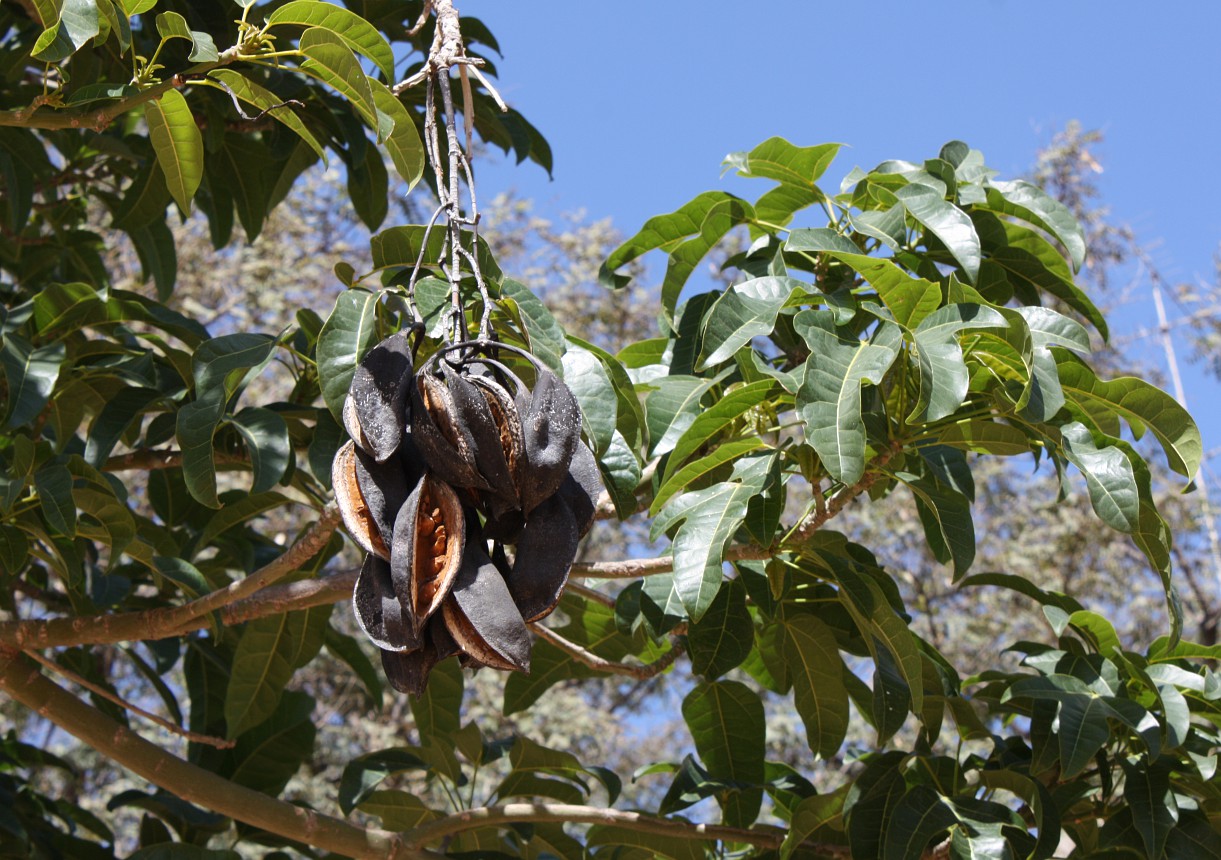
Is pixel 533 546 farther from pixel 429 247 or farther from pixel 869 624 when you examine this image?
pixel 869 624

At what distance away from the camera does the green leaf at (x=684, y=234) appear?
218 centimetres

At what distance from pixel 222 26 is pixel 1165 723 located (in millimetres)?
2237

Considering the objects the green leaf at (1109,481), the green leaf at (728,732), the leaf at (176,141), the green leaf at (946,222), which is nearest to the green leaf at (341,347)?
the leaf at (176,141)

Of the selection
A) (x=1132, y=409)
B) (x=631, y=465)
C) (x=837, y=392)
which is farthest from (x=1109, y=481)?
(x=631, y=465)

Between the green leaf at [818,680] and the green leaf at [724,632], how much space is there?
18 centimetres

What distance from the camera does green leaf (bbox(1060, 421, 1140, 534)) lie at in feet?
5.63

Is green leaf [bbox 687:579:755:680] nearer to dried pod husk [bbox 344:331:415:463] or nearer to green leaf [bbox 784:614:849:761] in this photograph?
green leaf [bbox 784:614:849:761]

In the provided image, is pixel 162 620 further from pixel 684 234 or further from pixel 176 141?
pixel 684 234

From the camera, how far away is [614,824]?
2252 mm

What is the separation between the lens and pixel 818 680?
2.30 meters

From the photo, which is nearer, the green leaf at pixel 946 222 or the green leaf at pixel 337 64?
the green leaf at pixel 337 64

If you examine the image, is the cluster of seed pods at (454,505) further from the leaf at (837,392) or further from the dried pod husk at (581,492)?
the leaf at (837,392)

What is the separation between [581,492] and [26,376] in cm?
131

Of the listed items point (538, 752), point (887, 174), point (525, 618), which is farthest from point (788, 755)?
point (525, 618)
